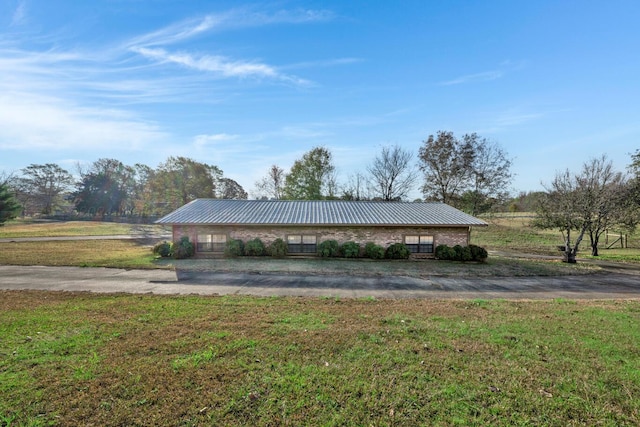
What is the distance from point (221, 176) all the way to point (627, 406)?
5700cm

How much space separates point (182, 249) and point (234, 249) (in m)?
3.11

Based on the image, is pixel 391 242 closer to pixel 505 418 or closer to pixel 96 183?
pixel 505 418

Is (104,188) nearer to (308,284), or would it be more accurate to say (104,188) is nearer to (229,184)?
(229,184)

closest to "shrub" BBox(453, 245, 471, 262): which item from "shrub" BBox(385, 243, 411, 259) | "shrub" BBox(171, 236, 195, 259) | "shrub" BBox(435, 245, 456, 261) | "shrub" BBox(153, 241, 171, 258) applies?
"shrub" BBox(435, 245, 456, 261)

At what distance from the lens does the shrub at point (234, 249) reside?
1850 cm

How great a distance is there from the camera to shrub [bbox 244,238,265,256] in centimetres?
1845

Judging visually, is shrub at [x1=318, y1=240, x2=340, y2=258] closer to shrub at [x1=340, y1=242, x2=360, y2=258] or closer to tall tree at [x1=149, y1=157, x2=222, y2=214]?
shrub at [x1=340, y1=242, x2=360, y2=258]

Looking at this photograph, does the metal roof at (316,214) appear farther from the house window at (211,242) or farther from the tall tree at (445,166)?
the tall tree at (445,166)

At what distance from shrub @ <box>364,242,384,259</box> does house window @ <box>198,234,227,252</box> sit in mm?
9070

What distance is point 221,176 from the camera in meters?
55.5

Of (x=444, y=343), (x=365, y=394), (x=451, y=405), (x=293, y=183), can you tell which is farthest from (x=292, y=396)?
(x=293, y=183)

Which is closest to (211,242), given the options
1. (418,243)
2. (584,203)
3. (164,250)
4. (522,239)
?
(164,250)

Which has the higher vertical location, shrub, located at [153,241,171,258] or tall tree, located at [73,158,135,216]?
tall tree, located at [73,158,135,216]

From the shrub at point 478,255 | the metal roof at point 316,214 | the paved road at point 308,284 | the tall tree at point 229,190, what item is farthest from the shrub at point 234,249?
the tall tree at point 229,190
